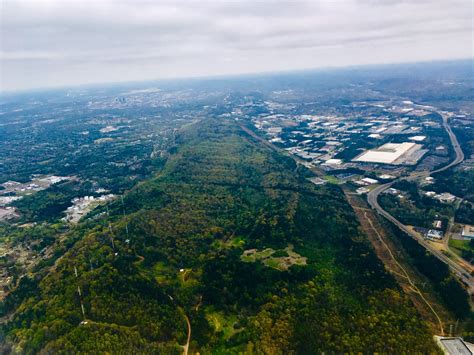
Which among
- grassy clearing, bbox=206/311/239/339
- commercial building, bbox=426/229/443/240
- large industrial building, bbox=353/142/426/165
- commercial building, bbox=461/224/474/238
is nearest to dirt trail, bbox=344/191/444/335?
commercial building, bbox=426/229/443/240

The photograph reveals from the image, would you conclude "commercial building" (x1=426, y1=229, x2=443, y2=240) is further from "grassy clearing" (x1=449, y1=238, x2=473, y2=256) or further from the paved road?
"grassy clearing" (x1=449, y1=238, x2=473, y2=256)

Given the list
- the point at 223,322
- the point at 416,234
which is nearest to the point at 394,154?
the point at 416,234

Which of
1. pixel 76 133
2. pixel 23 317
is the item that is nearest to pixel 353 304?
pixel 23 317

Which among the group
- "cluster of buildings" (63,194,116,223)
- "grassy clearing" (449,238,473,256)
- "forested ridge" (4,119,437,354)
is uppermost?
"forested ridge" (4,119,437,354)

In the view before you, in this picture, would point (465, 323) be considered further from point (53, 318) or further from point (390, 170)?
point (390, 170)

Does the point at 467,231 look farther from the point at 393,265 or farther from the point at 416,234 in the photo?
the point at 393,265

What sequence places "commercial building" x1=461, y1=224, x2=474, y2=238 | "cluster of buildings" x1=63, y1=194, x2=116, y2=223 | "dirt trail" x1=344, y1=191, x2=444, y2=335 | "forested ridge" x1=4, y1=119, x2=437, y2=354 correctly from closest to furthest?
1. "forested ridge" x1=4, y1=119, x2=437, y2=354
2. "dirt trail" x1=344, y1=191, x2=444, y2=335
3. "commercial building" x1=461, y1=224, x2=474, y2=238
4. "cluster of buildings" x1=63, y1=194, x2=116, y2=223
